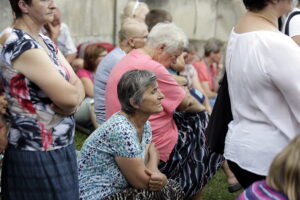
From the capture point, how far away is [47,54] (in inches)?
116

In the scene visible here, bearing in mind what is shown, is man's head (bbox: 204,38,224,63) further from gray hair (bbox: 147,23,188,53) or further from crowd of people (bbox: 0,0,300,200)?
crowd of people (bbox: 0,0,300,200)

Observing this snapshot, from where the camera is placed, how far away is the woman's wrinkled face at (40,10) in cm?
298

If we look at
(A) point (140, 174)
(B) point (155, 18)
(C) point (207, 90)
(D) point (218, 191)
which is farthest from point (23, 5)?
(C) point (207, 90)

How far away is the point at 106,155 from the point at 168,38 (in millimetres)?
1187

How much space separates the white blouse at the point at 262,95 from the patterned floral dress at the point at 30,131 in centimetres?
78

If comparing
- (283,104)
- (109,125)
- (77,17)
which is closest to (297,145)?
(283,104)

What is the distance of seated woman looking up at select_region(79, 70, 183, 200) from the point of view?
390 cm

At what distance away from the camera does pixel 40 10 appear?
9.80ft

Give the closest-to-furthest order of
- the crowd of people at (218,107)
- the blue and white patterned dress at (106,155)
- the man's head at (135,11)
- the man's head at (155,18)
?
the crowd of people at (218,107) → the blue and white patterned dress at (106,155) → the man's head at (155,18) → the man's head at (135,11)

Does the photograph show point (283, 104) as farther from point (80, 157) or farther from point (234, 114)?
point (80, 157)

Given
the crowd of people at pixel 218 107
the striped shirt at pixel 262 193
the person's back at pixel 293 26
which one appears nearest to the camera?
the striped shirt at pixel 262 193

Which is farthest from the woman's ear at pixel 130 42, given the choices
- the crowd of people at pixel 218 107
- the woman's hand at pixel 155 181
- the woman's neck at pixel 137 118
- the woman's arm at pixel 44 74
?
the woman's arm at pixel 44 74

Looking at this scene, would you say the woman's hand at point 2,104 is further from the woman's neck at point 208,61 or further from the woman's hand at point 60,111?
the woman's neck at point 208,61

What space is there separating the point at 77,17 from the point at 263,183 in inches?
252
